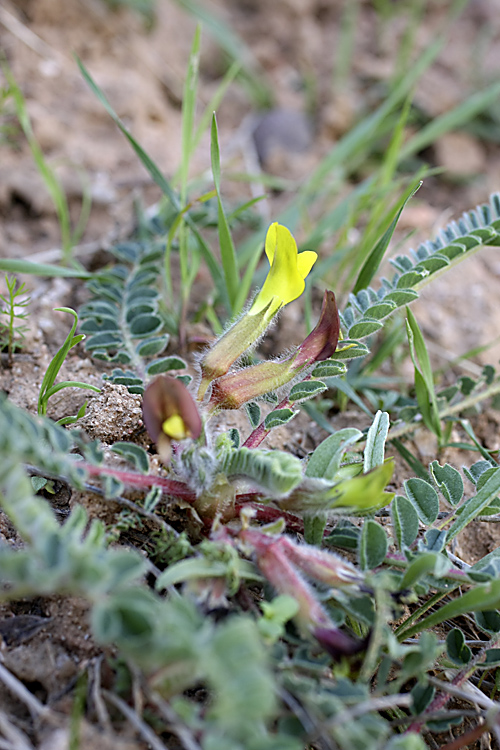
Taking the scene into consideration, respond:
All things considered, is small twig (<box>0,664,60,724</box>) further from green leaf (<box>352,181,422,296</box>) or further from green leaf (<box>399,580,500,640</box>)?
green leaf (<box>352,181,422,296</box>)

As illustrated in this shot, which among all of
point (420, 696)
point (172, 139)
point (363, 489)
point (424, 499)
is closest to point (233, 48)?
point (172, 139)

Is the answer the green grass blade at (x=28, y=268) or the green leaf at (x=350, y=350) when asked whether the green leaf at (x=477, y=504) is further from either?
the green grass blade at (x=28, y=268)

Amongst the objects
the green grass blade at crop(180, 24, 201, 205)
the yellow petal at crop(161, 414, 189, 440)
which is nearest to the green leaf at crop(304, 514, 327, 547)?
the yellow petal at crop(161, 414, 189, 440)

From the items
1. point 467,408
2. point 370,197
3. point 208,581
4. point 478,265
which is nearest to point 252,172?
point 370,197

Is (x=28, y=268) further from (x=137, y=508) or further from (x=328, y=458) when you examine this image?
(x=328, y=458)

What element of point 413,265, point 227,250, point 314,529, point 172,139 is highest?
point 172,139

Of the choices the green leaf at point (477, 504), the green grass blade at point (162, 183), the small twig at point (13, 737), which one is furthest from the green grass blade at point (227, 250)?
the small twig at point (13, 737)
